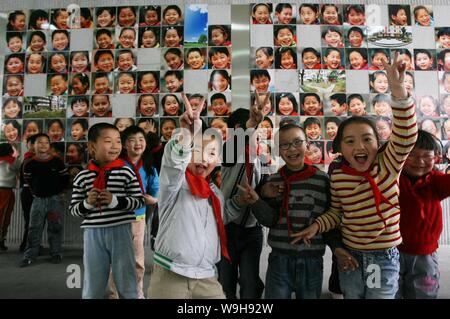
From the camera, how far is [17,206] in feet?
9.54

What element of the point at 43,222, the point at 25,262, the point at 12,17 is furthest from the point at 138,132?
the point at 12,17

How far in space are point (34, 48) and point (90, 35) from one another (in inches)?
19.7

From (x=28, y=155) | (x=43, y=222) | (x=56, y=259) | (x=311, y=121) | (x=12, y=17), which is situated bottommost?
(x=56, y=259)

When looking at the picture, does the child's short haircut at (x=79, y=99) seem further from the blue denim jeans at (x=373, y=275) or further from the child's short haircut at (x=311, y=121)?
the blue denim jeans at (x=373, y=275)

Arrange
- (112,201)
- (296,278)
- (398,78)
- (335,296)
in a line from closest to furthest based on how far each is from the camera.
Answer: (398,78) < (296,278) < (112,201) < (335,296)

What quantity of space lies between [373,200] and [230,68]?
6.39 feet

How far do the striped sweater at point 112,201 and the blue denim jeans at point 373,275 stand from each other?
0.82m

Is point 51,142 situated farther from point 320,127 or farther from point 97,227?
point 320,127

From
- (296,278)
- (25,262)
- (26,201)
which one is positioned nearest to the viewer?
(296,278)

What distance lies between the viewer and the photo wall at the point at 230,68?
273cm

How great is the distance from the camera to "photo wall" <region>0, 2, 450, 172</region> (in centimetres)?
273

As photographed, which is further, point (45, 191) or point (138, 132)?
point (45, 191)

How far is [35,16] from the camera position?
114 inches

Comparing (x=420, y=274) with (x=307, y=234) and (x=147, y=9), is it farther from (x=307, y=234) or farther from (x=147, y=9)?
(x=147, y=9)
